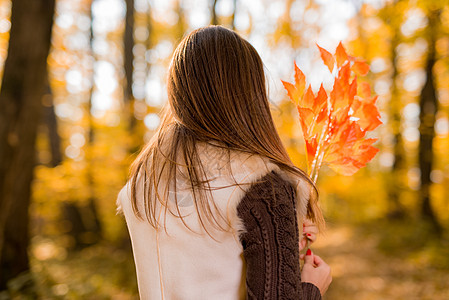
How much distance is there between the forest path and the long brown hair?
3.03 metres

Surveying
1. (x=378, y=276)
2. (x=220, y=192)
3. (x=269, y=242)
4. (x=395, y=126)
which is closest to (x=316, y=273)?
(x=269, y=242)

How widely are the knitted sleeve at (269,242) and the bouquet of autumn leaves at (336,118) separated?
43 centimetres

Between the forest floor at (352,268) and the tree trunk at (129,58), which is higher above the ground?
the tree trunk at (129,58)

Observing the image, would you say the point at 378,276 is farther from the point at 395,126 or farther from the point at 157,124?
the point at 157,124

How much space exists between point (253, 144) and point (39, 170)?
215 inches

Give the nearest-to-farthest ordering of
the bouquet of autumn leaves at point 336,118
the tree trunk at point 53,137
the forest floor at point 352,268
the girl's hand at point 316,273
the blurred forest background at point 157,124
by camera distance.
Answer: the girl's hand at point 316,273 < the bouquet of autumn leaves at point 336,118 < the blurred forest background at point 157,124 < the forest floor at point 352,268 < the tree trunk at point 53,137

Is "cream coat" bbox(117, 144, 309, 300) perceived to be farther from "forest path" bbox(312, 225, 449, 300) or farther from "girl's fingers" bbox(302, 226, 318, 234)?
"forest path" bbox(312, 225, 449, 300)

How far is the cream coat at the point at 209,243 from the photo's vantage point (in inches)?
40.8

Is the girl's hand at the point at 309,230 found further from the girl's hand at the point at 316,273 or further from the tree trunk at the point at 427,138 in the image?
the tree trunk at the point at 427,138

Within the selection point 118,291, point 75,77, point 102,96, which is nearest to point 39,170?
point 118,291

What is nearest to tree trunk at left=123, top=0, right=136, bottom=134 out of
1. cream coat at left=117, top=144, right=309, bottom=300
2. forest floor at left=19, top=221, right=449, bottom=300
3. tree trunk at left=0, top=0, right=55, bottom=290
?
tree trunk at left=0, top=0, right=55, bottom=290

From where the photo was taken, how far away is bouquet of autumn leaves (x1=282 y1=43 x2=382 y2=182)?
1.41m

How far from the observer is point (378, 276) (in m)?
5.75

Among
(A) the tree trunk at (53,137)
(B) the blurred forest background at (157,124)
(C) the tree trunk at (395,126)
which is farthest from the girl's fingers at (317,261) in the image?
(A) the tree trunk at (53,137)
